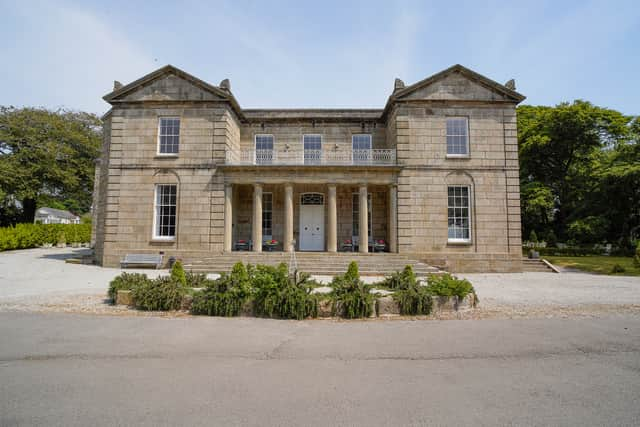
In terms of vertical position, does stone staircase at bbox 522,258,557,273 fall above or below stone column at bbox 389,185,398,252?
below

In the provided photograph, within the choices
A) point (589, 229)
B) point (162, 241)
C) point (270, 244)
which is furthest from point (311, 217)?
point (589, 229)

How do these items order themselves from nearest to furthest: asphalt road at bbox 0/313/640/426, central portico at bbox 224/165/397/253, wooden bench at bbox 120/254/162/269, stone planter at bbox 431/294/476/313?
1. asphalt road at bbox 0/313/640/426
2. stone planter at bbox 431/294/476/313
3. wooden bench at bbox 120/254/162/269
4. central portico at bbox 224/165/397/253

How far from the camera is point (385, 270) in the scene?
1503 cm

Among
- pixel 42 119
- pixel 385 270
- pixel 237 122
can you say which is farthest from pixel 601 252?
pixel 42 119

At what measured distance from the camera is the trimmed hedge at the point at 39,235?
2503cm

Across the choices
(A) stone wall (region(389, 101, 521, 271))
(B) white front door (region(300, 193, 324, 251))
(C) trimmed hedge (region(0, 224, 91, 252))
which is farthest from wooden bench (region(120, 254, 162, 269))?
(C) trimmed hedge (region(0, 224, 91, 252))

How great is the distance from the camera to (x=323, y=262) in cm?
1559

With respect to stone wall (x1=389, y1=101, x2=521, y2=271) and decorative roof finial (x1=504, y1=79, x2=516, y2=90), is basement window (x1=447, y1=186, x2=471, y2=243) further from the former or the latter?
decorative roof finial (x1=504, y1=79, x2=516, y2=90)

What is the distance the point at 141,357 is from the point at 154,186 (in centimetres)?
1406

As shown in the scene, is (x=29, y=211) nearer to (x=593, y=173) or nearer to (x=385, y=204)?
(x=385, y=204)

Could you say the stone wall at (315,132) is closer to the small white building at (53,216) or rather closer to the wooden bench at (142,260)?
the wooden bench at (142,260)

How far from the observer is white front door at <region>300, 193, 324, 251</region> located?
19.5 m

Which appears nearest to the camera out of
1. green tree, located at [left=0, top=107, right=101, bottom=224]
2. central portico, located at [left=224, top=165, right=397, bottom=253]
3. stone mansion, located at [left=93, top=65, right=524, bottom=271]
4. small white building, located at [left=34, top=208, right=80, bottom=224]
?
stone mansion, located at [left=93, top=65, right=524, bottom=271]

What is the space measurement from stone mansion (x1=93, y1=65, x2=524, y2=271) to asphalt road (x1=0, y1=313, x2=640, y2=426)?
10.2 m
